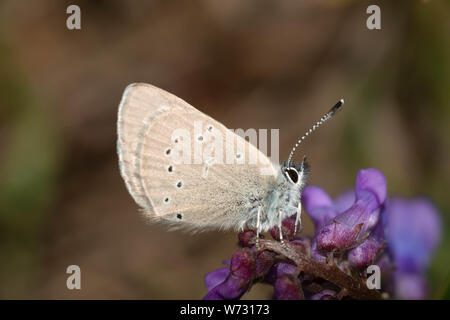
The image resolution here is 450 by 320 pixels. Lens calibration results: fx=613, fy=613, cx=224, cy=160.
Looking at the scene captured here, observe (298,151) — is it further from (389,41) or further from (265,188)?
(265,188)

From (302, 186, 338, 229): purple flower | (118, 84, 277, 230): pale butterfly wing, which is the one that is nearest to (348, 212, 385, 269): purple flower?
(302, 186, 338, 229): purple flower

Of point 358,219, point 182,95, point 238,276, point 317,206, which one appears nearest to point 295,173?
point 317,206

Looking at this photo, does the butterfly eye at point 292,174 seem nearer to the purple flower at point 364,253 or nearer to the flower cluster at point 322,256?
the flower cluster at point 322,256

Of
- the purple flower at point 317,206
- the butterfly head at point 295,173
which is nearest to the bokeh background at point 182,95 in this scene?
the purple flower at point 317,206

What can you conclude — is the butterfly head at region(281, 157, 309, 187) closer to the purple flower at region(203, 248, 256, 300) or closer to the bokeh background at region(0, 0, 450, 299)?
the purple flower at region(203, 248, 256, 300)

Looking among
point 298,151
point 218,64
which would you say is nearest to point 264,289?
point 298,151
